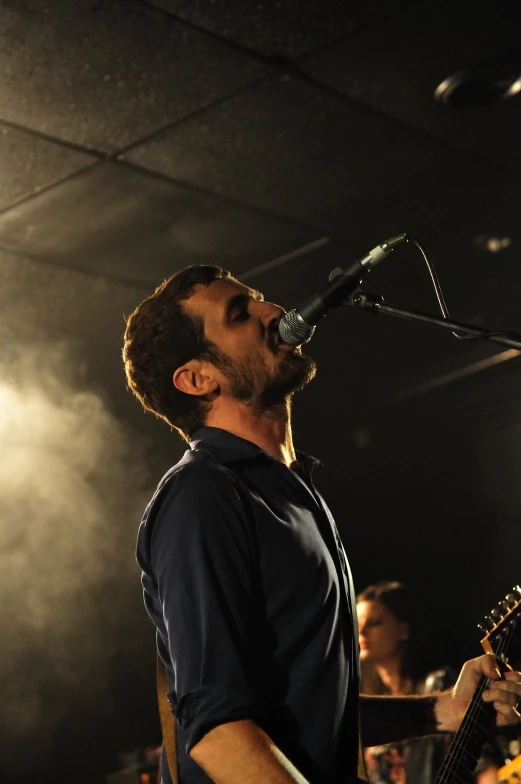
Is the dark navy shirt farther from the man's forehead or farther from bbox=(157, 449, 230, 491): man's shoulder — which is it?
the man's forehead

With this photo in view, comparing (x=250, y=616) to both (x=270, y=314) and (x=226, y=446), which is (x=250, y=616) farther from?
(x=270, y=314)

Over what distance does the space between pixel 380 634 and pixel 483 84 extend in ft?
9.54

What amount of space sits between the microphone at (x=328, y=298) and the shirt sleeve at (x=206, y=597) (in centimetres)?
38

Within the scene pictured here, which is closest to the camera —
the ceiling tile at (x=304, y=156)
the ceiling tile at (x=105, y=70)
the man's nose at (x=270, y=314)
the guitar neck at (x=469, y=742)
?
the man's nose at (x=270, y=314)

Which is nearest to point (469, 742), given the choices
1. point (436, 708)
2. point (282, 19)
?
point (436, 708)

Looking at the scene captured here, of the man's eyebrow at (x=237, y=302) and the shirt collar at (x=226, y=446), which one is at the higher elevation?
Answer: the man's eyebrow at (x=237, y=302)

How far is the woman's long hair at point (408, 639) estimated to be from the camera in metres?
4.81

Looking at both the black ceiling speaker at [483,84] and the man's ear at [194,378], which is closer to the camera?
the man's ear at [194,378]

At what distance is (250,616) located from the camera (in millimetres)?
1471

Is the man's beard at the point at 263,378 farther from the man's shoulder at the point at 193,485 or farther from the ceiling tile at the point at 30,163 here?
the ceiling tile at the point at 30,163

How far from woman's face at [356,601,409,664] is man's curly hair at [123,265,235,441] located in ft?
10.1

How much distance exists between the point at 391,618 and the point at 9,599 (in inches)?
90.0

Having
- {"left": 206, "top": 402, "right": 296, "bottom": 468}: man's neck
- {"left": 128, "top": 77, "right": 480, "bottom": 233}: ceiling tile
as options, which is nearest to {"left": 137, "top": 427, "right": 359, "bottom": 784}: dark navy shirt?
{"left": 206, "top": 402, "right": 296, "bottom": 468}: man's neck

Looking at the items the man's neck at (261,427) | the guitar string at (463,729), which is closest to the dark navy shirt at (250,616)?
the man's neck at (261,427)
